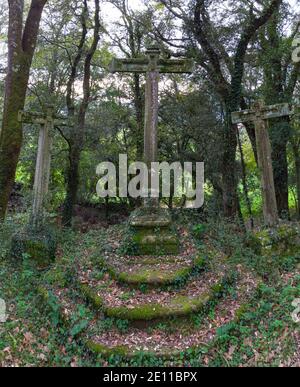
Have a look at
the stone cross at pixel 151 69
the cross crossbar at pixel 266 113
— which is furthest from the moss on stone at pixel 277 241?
the stone cross at pixel 151 69

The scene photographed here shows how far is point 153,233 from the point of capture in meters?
6.75

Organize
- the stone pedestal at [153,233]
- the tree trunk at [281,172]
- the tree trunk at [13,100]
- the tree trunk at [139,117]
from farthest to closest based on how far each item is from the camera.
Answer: the tree trunk at [139,117] < the tree trunk at [281,172] < the tree trunk at [13,100] < the stone pedestal at [153,233]

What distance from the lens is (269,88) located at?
469 inches

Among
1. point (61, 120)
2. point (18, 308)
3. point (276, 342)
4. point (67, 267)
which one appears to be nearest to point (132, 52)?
point (61, 120)

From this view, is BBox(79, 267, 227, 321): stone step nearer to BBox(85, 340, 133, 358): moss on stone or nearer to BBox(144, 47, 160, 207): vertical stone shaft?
BBox(85, 340, 133, 358): moss on stone

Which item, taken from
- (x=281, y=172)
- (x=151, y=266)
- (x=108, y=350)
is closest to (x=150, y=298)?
(x=151, y=266)

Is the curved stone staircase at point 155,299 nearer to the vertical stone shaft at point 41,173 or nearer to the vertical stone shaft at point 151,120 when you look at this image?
the vertical stone shaft at point 41,173

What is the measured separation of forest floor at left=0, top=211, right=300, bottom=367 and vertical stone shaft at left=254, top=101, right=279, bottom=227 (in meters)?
1.00

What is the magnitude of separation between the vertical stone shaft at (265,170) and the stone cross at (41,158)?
462 cm

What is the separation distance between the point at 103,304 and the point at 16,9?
24.9 ft

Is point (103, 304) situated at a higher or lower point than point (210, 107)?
lower

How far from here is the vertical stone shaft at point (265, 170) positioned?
7.20 meters

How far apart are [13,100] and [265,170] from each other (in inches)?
246
